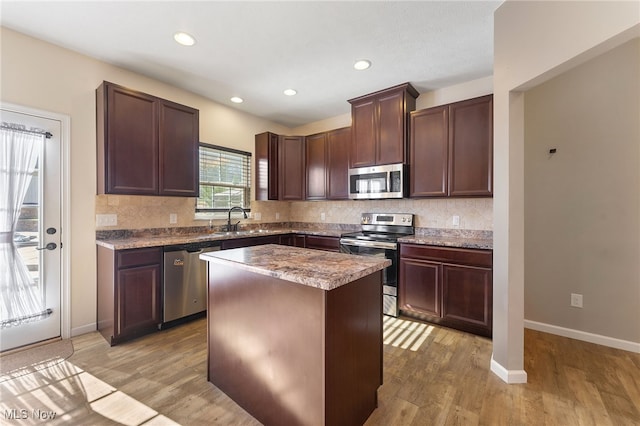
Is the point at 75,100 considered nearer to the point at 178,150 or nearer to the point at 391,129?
the point at 178,150

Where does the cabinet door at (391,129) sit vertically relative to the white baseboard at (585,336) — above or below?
above

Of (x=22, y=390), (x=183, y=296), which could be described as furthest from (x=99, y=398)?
(x=183, y=296)

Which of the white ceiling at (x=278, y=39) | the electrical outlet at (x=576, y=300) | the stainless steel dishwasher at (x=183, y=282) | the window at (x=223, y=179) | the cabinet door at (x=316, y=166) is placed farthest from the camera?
the cabinet door at (x=316, y=166)

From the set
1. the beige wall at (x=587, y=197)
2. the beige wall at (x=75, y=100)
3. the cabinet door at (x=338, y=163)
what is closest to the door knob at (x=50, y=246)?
the beige wall at (x=75, y=100)

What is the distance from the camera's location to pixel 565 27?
1598 mm

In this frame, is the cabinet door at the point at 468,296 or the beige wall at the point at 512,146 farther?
the cabinet door at the point at 468,296

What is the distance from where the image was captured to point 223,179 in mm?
4051

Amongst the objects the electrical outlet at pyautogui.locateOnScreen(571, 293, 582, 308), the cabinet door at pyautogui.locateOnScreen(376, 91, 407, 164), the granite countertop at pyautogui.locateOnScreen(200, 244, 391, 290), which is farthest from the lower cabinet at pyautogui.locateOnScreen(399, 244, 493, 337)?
the granite countertop at pyautogui.locateOnScreen(200, 244, 391, 290)

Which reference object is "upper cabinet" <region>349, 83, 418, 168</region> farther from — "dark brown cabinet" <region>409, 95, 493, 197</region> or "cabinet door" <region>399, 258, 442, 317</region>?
"cabinet door" <region>399, 258, 442, 317</region>

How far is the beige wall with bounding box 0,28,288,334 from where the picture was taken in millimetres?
2352

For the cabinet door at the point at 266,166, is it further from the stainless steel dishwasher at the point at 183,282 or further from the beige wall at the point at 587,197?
the beige wall at the point at 587,197

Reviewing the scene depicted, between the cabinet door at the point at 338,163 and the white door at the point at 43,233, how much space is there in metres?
3.09

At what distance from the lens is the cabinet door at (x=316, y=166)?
14.0 ft
